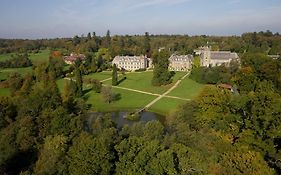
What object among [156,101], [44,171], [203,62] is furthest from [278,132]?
[203,62]

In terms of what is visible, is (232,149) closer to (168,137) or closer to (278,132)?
(278,132)

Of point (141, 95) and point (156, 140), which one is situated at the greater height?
point (156, 140)

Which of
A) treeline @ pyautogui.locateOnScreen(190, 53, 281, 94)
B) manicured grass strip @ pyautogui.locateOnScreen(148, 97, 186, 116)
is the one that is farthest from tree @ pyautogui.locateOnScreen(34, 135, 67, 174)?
manicured grass strip @ pyautogui.locateOnScreen(148, 97, 186, 116)

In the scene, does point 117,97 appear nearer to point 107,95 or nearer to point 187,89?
point 107,95

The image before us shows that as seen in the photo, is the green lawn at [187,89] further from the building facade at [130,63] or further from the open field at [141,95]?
the building facade at [130,63]

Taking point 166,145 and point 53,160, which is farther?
point 166,145

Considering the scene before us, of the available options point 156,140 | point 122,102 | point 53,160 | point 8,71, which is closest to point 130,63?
point 8,71
